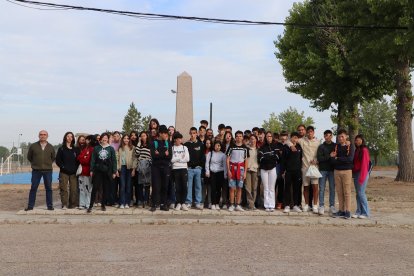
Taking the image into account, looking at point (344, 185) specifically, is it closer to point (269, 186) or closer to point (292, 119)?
point (269, 186)

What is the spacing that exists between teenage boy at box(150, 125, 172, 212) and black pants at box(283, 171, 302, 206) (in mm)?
2798

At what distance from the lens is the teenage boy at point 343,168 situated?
947 cm

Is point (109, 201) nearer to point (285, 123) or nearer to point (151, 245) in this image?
point (151, 245)

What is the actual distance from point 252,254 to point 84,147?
6103 millimetres

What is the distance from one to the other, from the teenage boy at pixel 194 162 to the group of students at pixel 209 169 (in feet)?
0.08

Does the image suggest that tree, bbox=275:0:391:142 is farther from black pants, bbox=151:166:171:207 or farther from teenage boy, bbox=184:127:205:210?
black pants, bbox=151:166:171:207

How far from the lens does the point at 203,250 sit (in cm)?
643

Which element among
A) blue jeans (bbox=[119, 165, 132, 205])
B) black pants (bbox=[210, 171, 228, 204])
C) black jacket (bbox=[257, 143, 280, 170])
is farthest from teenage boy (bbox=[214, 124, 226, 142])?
blue jeans (bbox=[119, 165, 132, 205])

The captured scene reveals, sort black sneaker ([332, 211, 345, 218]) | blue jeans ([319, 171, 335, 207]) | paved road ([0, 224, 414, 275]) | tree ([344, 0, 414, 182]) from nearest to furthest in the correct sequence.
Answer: paved road ([0, 224, 414, 275]), black sneaker ([332, 211, 345, 218]), blue jeans ([319, 171, 335, 207]), tree ([344, 0, 414, 182])

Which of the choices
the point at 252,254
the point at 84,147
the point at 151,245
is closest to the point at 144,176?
the point at 84,147

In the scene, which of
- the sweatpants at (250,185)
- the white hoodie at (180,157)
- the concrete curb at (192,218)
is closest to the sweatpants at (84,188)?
the concrete curb at (192,218)

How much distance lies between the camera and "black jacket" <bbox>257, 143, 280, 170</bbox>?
1020 cm

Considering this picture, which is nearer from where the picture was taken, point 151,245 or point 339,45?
point 151,245

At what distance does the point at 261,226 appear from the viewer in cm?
871
